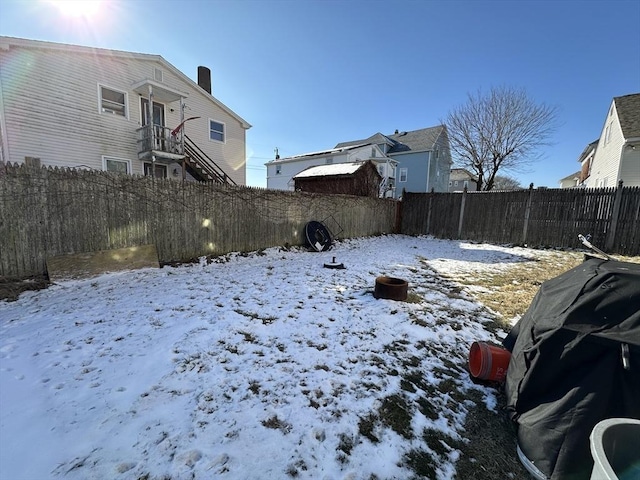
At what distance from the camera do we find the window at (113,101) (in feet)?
32.8

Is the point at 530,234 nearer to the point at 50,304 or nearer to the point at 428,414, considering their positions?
the point at 428,414

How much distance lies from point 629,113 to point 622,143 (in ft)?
6.05

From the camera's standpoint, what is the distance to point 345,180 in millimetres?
15664

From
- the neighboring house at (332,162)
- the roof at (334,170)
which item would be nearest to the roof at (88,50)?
the roof at (334,170)

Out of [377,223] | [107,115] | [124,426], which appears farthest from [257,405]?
[107,115]

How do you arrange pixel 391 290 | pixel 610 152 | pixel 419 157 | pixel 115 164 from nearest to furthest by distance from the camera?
pixel 391 290, pixel 115 164, pixel 610 152, pixel 419 157

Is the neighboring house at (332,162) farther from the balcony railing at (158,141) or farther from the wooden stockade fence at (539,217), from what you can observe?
the balcony railing at (158,141)

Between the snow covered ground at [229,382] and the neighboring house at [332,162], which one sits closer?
the snow covered ground at [229,382]

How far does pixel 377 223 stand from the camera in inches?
505

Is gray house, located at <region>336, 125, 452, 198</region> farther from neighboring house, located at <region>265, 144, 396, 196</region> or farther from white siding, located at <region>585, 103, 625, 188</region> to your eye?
white siding, located at <region>585, 103, 625, 188</region>

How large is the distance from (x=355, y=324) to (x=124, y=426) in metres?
2.49

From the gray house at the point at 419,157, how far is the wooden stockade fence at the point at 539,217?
41.3 ft

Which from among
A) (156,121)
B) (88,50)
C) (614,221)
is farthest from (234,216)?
(614,221)

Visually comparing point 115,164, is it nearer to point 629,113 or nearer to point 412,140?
point 629,113
